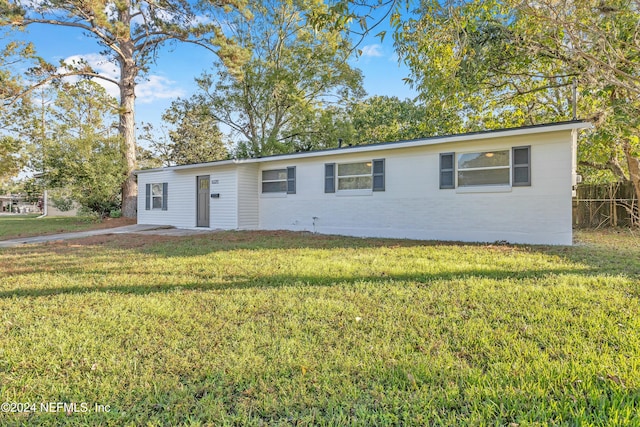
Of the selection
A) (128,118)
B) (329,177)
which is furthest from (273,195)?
(128,118)

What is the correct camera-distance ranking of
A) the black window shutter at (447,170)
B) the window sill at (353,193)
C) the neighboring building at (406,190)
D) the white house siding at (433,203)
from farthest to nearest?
1. the window sill at (353,193)
2. the black window shutter at (447,170)
3. the neighboring building at (406,190)
4. the white house siding at (433,203)

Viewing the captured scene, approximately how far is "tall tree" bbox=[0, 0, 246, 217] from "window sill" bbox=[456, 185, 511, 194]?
1382cm

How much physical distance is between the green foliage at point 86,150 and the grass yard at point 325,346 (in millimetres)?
12946

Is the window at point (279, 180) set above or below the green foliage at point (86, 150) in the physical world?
below

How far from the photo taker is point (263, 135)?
22312mm

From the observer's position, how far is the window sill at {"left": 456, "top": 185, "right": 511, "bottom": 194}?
891 centimetres

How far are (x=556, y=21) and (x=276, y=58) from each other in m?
20.1

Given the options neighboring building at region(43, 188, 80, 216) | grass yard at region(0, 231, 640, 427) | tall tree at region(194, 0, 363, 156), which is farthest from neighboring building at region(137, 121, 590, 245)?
tall tree at region(194, 0, 363, 156)

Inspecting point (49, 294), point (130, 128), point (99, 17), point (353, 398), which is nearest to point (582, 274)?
point (353, 398)

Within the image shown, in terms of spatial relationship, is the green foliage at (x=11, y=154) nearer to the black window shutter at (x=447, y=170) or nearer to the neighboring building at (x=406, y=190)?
the neighboring building at (x=406, y=190)

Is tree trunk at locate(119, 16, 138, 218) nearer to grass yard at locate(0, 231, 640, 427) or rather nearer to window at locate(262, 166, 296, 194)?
window at locate(262, 166, 296, 194)

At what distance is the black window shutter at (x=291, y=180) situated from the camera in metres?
12.8

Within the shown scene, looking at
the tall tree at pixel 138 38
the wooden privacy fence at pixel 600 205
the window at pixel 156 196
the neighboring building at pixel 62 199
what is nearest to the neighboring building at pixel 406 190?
the window at pixel 156 196

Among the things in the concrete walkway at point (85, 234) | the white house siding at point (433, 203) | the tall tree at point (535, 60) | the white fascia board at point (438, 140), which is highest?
the tall tree at point (535, 60)
